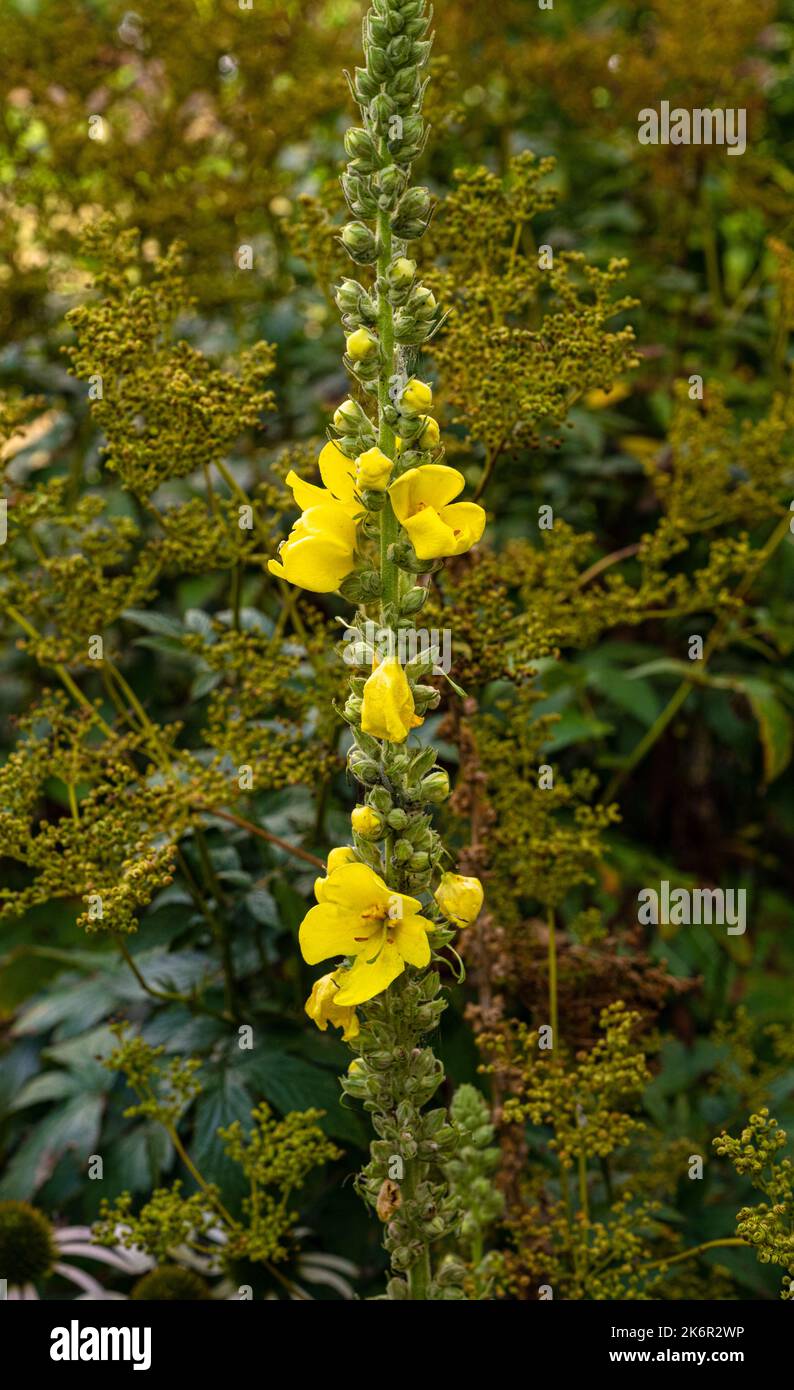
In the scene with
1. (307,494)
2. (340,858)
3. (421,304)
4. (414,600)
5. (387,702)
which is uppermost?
(421,304)

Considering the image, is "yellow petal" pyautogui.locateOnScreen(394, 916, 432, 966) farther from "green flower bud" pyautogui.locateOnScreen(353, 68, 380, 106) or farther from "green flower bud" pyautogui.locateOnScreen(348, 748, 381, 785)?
"green flower bud" pyautogui.locateOnScreen(353, 68, 380, 106)

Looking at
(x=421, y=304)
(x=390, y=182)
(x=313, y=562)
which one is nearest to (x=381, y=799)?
(x=313, y=562)

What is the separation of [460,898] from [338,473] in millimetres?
396

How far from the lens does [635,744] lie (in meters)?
2.37

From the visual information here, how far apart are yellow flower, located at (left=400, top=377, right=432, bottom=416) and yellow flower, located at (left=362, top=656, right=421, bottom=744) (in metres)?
0.22

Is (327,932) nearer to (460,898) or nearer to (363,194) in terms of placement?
(460,898)

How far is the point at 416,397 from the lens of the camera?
1113mm

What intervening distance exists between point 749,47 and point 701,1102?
236 cm

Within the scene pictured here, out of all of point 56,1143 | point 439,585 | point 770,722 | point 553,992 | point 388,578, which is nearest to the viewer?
point 388,578

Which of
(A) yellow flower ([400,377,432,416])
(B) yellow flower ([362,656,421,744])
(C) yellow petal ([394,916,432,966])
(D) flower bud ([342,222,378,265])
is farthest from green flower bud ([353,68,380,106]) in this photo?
(C) yellow petal ([394,916,432,966])

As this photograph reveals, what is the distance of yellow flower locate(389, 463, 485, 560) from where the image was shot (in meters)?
1.10

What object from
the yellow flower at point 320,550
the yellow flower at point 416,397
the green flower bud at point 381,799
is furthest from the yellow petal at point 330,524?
the green flower bud at point 381,799

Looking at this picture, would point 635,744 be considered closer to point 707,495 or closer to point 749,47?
point 707,495

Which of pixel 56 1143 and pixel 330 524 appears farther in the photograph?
pixel 56 1143
